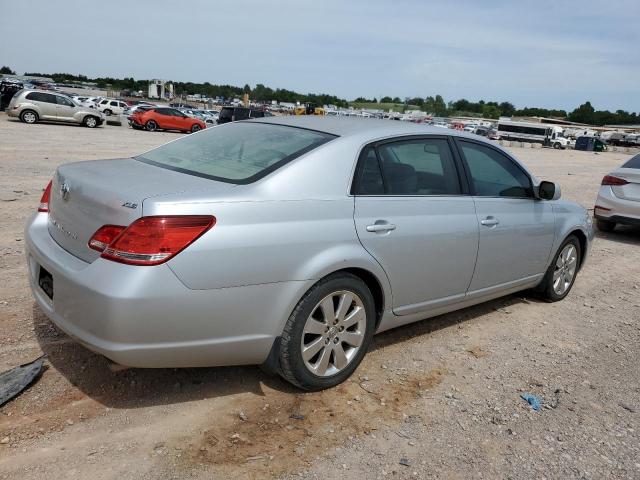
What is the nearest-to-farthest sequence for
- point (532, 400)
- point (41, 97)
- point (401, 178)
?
point (532, 400) < point (401, 178) < point (41, 97)

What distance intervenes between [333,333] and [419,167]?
1.36 meters

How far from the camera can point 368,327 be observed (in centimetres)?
360

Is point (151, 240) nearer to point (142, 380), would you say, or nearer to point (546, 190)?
point (142, 380)

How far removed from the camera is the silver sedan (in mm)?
2744

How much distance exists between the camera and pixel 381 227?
351 centimetres

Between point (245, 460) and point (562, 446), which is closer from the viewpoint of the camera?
A: point (245, 460)

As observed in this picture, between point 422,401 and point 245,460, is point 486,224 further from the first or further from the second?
point 245,460

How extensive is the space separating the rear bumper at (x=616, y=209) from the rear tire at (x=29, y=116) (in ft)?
82.4

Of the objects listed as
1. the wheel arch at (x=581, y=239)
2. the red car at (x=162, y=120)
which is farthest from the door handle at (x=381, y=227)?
the red car at (x=162, y=120)

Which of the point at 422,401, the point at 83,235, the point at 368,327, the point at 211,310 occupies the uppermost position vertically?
the point at 83,235

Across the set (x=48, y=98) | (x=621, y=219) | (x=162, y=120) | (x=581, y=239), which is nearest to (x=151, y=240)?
(x=581, y=239)

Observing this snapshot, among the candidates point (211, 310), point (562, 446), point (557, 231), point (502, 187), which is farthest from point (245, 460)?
point (557, 231)

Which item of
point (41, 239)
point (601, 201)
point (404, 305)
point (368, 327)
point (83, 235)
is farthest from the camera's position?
point (601, 201)

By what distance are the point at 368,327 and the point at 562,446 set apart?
50.3 inches
